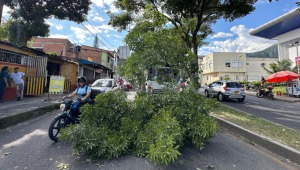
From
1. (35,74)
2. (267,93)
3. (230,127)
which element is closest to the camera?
(230,127)

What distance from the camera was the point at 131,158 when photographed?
353cm

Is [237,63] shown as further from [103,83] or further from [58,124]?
[58,124]

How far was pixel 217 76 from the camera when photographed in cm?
5028

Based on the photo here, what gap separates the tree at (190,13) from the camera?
33.3 feet

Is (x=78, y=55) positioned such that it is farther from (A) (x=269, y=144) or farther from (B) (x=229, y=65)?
(B) (x=229, y=65)

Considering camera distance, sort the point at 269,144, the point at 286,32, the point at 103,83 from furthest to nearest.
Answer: the point at 286,32, the point at 103,83, the point at 269,144

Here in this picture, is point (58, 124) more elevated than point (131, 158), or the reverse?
point (58, 124)

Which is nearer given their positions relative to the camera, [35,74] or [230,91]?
[35,74]

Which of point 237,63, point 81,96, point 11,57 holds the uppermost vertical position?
point 237,63

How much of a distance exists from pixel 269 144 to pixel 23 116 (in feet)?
25.8

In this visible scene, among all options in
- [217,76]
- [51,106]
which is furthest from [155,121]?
[217,76]

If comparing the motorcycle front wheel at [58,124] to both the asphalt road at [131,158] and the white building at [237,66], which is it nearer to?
the asphalt road at [131,158]

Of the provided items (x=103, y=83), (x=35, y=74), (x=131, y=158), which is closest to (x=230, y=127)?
(x=131, y=158)

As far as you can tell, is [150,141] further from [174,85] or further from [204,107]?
[174,85]
